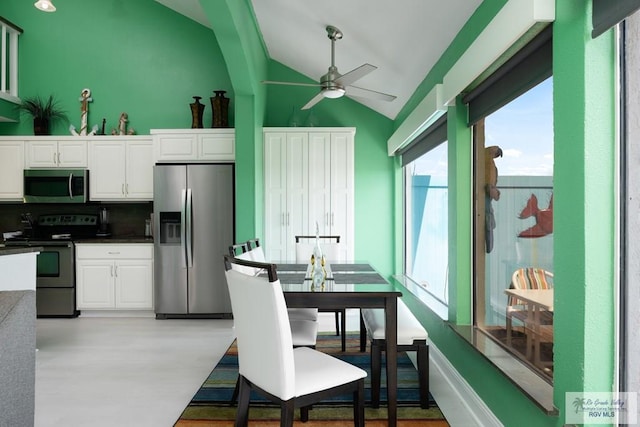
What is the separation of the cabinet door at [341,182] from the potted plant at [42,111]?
344 centimetres

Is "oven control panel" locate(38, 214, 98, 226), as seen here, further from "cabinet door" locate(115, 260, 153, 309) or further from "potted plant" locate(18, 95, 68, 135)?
"potted plant" locate(18, 95, 68, 135)

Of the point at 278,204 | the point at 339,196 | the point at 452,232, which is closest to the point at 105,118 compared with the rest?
the point at 278,204

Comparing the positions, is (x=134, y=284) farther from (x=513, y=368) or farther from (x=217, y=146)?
(x=513, y=368)

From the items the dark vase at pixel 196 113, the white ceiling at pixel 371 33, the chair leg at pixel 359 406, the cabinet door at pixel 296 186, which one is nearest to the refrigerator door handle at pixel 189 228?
the dark vase at pixel 196 113

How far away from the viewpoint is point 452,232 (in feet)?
9.71

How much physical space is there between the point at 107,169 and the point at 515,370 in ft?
15.9

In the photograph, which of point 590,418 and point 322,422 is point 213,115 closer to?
point 322,422

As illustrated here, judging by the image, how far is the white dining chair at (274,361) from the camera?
1.76m

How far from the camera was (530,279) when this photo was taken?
2.09 m

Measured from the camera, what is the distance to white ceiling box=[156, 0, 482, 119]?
283 centimetres

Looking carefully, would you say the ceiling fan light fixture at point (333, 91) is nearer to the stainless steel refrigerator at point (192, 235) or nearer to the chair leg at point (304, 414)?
the stainless steel refrigerator at point (192, 235)

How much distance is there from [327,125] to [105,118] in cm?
279

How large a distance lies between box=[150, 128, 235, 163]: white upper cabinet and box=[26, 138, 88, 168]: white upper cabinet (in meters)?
0.97

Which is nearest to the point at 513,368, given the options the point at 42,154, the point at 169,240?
the point at 169,240
